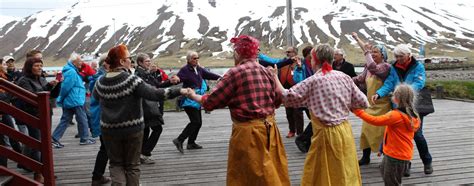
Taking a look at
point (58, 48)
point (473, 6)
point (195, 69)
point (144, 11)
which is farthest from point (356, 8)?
point (195, 69)

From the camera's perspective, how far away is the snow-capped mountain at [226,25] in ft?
419

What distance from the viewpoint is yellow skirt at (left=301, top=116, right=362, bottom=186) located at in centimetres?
396

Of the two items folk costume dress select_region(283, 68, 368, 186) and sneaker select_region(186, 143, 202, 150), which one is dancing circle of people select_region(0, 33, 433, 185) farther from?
sneaker select_region(186, 143, 202, 150)

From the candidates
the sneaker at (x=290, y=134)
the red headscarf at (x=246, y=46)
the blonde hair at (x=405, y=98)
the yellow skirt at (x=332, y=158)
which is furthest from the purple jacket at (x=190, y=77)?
the blonde hair at (x=405, y=98)

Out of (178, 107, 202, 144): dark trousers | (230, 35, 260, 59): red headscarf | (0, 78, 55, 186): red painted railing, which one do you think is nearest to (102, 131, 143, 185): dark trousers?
(0, 78, 55, 186): red painted railing

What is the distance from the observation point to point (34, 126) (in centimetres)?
464

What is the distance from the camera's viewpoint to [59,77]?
6.00 m

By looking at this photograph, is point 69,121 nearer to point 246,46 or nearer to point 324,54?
point 246,46

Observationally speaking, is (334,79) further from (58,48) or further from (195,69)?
(58,48)

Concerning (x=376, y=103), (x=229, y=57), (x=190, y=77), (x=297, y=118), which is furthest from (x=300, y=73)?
(x=229, y=57)

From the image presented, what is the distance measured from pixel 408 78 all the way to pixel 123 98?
332 centimetres

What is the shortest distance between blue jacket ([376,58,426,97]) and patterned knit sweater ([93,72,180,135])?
2669 millimetres

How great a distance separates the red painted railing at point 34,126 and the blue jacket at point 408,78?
12.4 ft

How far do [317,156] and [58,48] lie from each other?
154m
